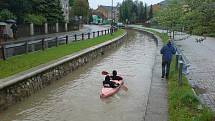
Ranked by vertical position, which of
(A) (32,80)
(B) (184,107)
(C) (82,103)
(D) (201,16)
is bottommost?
(C) (82,103)

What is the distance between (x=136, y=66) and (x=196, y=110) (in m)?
14.6

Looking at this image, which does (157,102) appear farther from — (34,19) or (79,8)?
(79,8)

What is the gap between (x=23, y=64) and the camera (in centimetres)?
1800

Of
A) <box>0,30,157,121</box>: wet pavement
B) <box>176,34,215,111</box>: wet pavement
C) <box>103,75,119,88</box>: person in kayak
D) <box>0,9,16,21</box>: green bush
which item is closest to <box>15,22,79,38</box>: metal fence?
<box>0,9,16,21</box>: green bush

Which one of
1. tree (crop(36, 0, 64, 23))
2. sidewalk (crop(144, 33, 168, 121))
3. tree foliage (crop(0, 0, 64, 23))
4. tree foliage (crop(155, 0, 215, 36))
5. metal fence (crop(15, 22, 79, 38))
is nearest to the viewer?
tree foliage (crop(155, 0, 215, 36))

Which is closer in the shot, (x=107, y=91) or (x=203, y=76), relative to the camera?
(x=107, y=91)

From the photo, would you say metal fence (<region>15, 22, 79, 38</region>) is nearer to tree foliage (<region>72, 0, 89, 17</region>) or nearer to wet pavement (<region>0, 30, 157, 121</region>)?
wet pavement (<region>0, 30, 157, 121</region>)

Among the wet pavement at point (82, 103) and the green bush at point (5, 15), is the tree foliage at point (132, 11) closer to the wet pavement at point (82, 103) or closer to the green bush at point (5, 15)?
the green bush at point (5, 15)

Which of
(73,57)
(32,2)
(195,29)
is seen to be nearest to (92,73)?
(73,57)

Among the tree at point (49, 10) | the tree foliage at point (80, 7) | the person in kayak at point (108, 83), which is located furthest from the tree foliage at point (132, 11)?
the person in kayak at point (108, 83)

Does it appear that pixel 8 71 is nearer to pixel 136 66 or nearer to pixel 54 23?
pixel 136 66

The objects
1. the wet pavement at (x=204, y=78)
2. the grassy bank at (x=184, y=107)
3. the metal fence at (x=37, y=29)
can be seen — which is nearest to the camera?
the grassy bank at (x=184, y=107)

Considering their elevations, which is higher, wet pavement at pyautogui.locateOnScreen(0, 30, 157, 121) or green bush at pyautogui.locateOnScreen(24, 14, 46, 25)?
green bush at pyautogui.locateOnScreen(24, 14, 46, 25)

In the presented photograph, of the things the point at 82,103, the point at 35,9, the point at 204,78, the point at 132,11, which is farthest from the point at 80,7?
the point at 82,103
